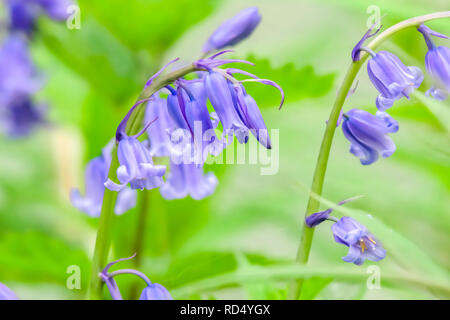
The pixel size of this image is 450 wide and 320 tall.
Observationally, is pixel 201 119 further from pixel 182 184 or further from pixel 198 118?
pixel 182 184

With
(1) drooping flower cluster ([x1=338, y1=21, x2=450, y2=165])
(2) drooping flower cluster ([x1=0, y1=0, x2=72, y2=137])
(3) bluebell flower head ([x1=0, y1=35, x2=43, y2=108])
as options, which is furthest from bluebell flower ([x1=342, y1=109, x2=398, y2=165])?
(3) bluebell flower head ([x1=0, y1=35, x2=43, y2=108])

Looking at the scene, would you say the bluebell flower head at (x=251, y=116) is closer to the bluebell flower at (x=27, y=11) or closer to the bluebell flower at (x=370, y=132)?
the bluebell flower at (x=370, y=132)

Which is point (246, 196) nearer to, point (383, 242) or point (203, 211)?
point (203, 211)

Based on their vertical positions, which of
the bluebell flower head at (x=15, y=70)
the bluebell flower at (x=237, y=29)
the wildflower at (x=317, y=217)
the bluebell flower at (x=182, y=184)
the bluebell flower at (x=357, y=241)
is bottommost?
the bluebell flower at (x=357, y=241)

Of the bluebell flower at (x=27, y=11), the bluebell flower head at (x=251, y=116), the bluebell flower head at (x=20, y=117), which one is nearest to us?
the bluebell flower head at (x=251, y=116)

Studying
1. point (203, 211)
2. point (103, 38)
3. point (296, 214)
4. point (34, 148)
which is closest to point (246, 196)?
point (296, 214)

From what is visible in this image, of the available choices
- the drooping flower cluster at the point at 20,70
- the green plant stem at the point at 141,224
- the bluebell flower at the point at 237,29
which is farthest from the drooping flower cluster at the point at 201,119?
the drooping flower cluster at the point at 20,70

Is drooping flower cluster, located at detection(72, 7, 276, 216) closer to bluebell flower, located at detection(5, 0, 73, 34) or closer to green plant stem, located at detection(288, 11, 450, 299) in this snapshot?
green plant stem, located at detection(288, 11, 450, 299)
